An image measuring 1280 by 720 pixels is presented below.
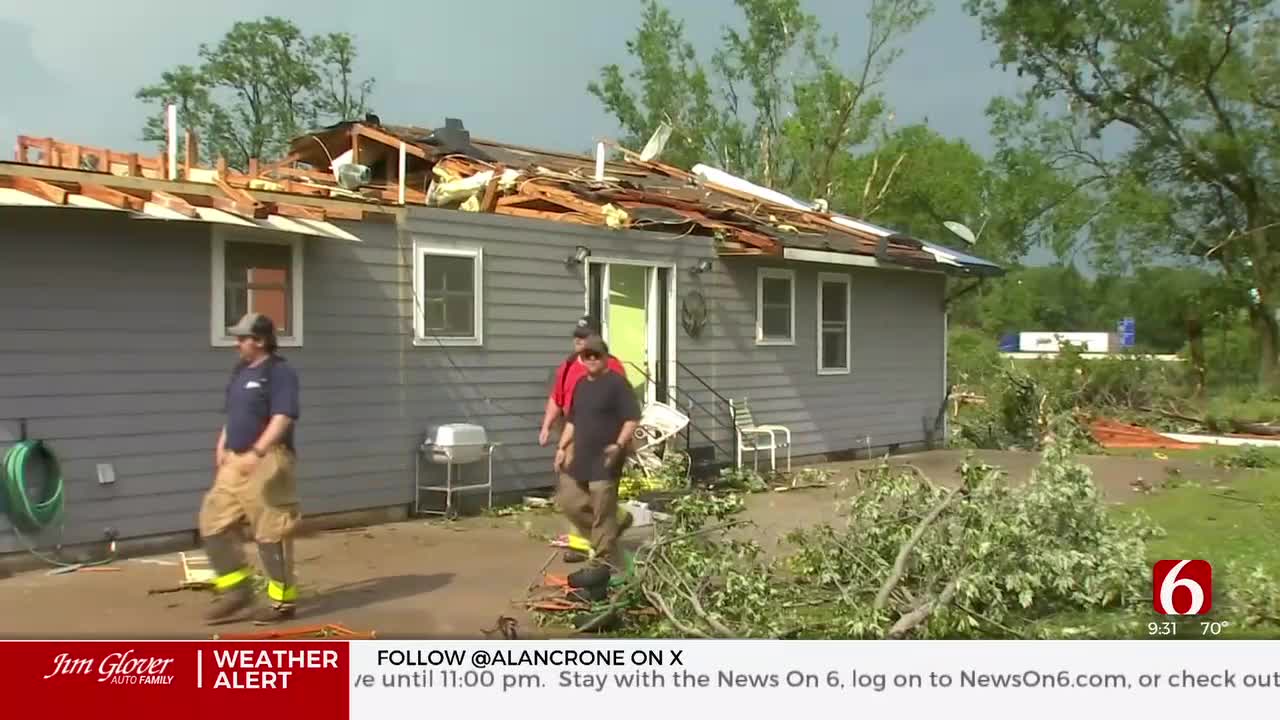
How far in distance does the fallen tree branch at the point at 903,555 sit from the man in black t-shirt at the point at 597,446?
1.93 meters

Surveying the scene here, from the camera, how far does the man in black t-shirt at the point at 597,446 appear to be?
7324 millimetres

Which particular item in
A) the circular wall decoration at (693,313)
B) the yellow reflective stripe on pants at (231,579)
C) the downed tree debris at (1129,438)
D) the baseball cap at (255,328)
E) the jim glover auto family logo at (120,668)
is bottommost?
the downed tree debris at (1129,438)

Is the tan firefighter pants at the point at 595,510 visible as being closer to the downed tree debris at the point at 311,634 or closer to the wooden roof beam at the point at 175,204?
the downed tree debris at the point at 311,634

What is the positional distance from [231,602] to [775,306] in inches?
348

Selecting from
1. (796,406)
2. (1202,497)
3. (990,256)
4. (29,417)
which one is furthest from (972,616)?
(990,256)

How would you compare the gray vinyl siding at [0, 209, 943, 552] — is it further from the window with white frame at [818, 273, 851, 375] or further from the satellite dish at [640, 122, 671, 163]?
the satellite dish at [640, 122, 671, 163]

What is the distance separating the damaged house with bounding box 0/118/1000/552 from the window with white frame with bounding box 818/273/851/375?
4 cm

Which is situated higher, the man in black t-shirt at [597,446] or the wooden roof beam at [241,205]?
the wooden roof beam at [241,205]

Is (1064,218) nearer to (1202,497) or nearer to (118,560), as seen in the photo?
(1202,497)

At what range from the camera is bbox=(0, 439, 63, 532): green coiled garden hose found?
24.7 ft

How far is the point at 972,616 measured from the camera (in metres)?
5.72

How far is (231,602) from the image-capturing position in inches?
246

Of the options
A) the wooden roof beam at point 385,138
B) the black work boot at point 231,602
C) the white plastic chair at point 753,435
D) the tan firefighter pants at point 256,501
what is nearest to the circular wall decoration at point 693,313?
the white plastic chair at point 753,435

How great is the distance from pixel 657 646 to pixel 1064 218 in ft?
98.0
